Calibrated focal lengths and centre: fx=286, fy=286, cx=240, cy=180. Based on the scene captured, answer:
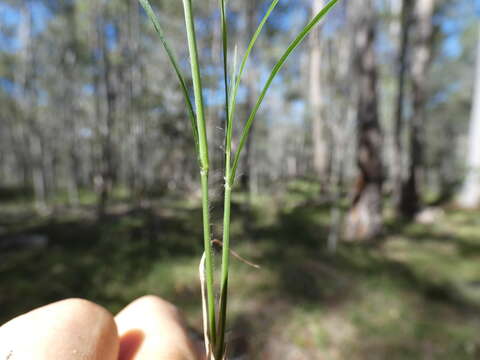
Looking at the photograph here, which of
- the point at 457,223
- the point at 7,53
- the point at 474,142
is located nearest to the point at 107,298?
the point at 457,223

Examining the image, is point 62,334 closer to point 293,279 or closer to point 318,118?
point 293,279

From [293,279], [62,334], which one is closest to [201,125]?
[62,334]

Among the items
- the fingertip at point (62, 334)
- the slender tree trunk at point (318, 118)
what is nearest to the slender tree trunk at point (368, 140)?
the slender tree trunk at point (318, 118)

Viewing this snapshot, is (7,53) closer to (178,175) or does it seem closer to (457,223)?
(178,175)

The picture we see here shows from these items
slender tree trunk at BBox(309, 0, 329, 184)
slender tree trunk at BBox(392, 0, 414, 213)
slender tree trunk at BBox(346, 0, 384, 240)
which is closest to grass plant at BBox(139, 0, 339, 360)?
slender tree trunk at BBox(309, 0, 329, 184)

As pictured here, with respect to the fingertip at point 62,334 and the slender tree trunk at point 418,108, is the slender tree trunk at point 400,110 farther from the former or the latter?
the fingertip at point 62,334
